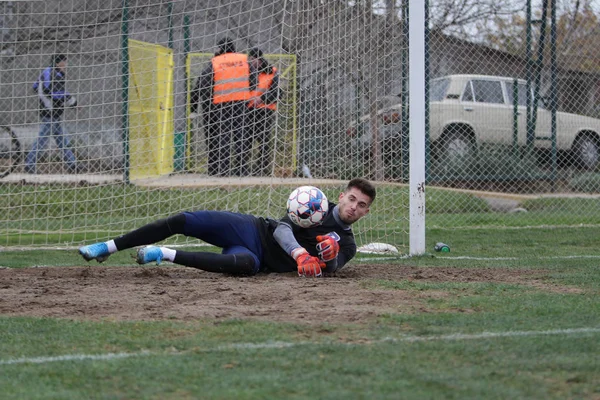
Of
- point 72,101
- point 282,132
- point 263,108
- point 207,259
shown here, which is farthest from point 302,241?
point 72,101

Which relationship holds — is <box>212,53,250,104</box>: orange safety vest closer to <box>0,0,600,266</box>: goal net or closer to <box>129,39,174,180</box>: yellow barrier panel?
<box>0,0,600,266</box>: goal net

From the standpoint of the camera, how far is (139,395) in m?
3.45

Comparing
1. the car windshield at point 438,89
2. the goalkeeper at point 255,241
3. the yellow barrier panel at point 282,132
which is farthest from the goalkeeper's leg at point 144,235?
the car windshield at point 438,89

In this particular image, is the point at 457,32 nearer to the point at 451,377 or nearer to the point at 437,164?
the point at 437,164

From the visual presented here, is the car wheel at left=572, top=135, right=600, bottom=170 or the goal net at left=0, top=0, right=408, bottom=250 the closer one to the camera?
the goal net at left=0, top=0, right=408, bottom=250

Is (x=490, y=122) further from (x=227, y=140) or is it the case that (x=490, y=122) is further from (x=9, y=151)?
(x=9, y=151)

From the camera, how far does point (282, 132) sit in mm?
10281

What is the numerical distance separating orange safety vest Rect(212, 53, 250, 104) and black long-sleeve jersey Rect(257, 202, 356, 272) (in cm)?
392

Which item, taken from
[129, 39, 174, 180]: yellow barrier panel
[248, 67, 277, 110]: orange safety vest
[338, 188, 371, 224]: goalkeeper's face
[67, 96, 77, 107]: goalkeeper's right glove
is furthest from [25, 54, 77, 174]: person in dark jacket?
[338, 188, 371, 224]: goalkeeper's face

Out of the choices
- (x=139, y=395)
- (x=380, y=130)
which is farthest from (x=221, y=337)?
(x=380, y=130)

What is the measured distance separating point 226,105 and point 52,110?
7.70ft

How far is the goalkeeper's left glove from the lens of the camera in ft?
22.1

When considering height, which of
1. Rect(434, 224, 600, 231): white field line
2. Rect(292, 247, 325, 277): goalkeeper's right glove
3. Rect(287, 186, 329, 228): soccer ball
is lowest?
Rect(434, 224, 600, 231): white field line

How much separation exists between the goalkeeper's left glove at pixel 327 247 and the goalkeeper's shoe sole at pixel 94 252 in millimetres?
1613
